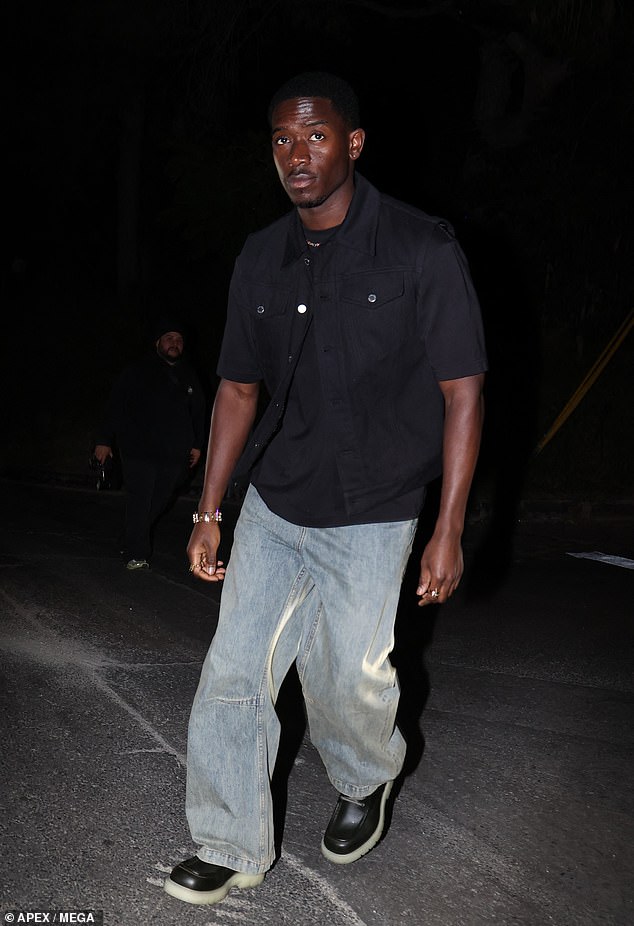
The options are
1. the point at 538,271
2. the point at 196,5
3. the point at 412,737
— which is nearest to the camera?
the point at 412,737

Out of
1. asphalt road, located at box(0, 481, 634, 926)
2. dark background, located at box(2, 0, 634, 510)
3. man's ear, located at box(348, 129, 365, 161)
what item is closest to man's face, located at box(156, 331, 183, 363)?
asphalt road, located at box(0, 481, 634, 926)

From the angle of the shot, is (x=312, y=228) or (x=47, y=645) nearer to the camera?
(x=312, y=228)

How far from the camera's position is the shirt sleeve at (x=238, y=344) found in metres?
3.26

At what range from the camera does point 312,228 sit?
3146 mm

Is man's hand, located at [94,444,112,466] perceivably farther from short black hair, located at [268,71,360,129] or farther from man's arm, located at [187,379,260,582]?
short black hair, located at [268,71,360,129]

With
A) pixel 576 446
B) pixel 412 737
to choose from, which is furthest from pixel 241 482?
pixel 576 446

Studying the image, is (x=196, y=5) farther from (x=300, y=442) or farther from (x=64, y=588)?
(x=300, y=442)

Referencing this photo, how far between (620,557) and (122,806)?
21.1ft

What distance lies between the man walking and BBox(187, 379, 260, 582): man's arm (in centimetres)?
12

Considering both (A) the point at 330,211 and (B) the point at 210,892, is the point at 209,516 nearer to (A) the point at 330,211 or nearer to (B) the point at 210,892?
(A) the point at 330,211

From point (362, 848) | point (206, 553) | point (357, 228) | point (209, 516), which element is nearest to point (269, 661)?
point (206, 553)

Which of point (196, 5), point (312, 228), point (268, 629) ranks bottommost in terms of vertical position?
point (268, 629)

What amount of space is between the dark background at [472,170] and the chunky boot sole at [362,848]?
832 centimetres

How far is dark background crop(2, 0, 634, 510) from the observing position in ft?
43.8
